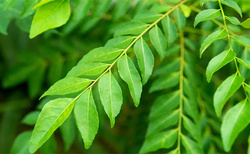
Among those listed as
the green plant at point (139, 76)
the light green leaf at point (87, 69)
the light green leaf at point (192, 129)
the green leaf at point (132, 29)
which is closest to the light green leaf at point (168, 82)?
the green plant at point (139, 76)

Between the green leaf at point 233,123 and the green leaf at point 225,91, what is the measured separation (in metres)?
0.02

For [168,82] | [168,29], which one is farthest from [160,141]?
[168,29]

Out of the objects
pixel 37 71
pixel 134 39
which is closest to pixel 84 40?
pixel 37 71

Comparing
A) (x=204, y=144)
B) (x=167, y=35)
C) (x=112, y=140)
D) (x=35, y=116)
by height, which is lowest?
(x=112, y=140)

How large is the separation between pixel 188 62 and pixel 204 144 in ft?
0.91

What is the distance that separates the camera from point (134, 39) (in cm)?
94

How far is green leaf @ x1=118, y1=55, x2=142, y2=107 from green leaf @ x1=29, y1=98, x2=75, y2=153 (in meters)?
0.14

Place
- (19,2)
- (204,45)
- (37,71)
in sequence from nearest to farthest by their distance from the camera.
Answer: (204,45)
(19,2)
(37,71)

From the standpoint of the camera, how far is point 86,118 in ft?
2.63

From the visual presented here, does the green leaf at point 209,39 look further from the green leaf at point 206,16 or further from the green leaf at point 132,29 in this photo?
the green leaf at point 132,29

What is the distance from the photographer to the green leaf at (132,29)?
961mm

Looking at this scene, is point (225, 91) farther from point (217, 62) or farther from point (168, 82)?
point (168, 82)

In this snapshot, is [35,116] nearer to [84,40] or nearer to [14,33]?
[84,40]

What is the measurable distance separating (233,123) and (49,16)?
47 centimetres
